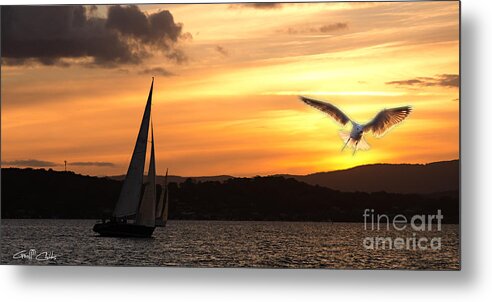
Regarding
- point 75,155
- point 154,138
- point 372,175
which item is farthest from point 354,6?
point 75,155

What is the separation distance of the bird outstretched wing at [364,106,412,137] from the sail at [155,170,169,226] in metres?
1.47

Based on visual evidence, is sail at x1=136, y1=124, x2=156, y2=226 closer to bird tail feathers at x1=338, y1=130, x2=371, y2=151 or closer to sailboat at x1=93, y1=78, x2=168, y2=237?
sailboat at x1=93, y1=78, x2=168, y2=237

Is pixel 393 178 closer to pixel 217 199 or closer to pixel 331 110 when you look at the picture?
pixel 331 110

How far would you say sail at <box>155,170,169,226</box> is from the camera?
7.54 m

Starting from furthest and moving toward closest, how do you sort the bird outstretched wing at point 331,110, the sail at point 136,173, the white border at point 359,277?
1. the sail at point 136,173
2. the bird outstretched wing at point 331,110
3. the white border at point 359,277

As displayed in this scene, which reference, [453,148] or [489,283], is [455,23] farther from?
[489,283]

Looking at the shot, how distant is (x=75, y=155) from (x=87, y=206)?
0.36 meters

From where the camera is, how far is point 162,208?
761 cm

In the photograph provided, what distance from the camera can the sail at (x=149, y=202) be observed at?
756 centimetres

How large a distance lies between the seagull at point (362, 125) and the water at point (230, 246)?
563 millimetres

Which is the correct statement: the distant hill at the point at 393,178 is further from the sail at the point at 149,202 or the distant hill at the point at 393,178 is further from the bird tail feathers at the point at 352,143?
the sail at the point at 149,202

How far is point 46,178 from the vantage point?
7.67 metres
